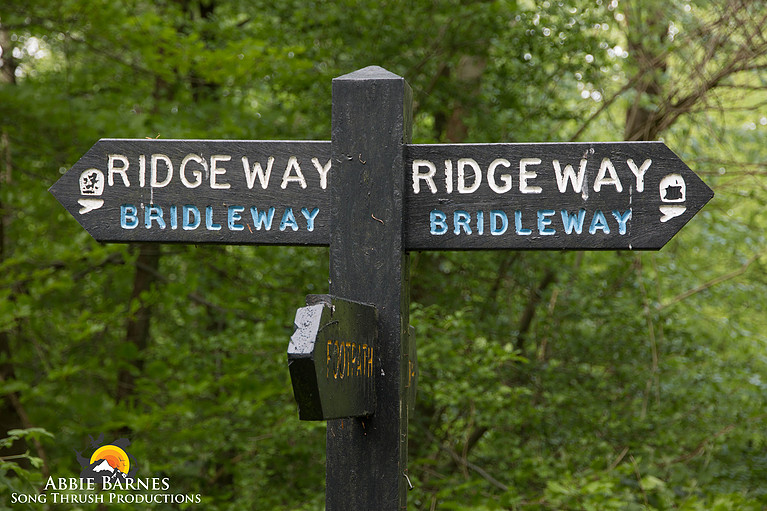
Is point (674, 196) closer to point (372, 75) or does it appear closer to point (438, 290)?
point (372, 75)

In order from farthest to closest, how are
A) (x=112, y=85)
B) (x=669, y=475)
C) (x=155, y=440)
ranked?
(x=112, y=85)
(x=155, y=440)
(x=669, y=475)

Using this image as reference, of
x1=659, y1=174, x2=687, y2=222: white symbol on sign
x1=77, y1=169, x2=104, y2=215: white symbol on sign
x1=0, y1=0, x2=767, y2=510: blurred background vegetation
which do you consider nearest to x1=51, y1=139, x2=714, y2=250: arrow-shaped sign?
x1=659, y1=174, x2=687, y2=222: white symbol on sign

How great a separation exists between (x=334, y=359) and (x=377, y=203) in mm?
519

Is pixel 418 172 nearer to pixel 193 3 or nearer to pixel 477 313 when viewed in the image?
pixel 477 313

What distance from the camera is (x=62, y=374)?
187 inches

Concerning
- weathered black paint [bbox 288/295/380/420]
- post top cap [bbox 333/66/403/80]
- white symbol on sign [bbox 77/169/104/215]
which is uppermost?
post top cap [bbox 333/66/403/80]

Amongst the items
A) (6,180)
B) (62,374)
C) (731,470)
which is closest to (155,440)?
(62,374)

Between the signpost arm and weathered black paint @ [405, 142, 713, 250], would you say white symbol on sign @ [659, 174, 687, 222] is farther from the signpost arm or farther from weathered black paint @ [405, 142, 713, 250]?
the signpost arm

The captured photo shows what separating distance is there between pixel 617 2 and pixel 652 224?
471 cm

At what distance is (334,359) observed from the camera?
1486 mm

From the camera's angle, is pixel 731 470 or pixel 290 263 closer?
pixel 731 470

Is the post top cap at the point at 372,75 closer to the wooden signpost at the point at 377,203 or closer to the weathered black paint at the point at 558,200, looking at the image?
the wooden signpost at the point at 377,203

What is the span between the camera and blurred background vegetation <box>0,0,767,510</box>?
5.25 m

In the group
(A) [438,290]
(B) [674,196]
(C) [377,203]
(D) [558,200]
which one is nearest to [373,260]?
(C) [377,203]
